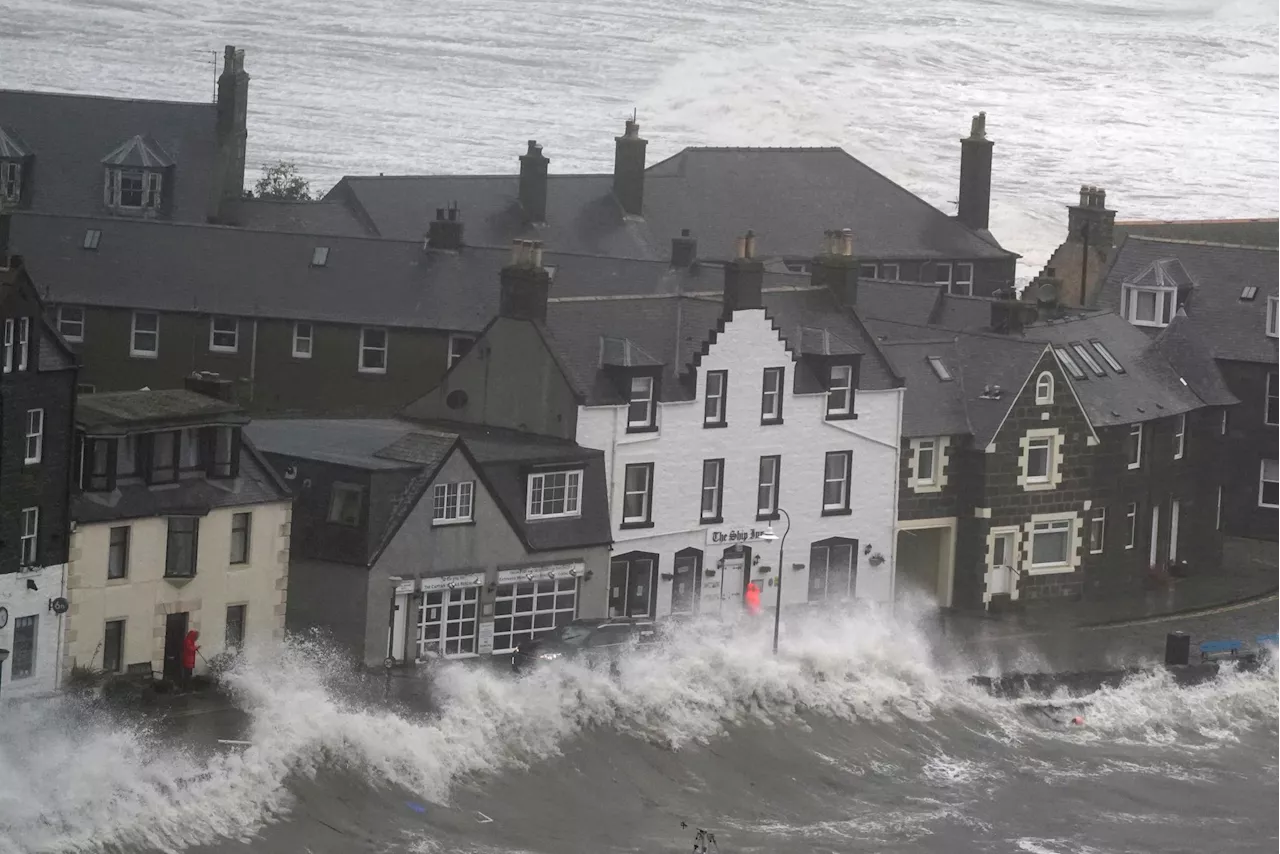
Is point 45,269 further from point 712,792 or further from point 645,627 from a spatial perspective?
point 712,792

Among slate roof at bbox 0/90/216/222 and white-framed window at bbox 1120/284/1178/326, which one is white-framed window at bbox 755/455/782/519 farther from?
slate roof at bbox 0/90/216/222

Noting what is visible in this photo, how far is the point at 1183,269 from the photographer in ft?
280

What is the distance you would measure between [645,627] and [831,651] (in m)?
5.82

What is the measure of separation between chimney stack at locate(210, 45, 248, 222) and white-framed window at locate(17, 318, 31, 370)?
119 feet

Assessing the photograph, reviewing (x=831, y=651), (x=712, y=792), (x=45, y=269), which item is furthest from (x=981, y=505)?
(x=45, y=269)

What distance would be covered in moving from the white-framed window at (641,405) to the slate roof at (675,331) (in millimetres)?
331

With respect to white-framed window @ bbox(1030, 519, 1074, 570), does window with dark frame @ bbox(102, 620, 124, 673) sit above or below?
below

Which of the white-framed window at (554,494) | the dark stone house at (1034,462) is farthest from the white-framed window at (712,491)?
the dark stone house at (1034,462)

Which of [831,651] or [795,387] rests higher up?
[795,387]

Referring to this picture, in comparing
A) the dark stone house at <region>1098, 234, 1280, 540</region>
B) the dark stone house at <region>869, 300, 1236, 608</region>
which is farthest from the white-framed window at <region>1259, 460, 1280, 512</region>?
the dark stone house at <region>869, 300, 1236, 608</region>

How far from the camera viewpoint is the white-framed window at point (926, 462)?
7081cm

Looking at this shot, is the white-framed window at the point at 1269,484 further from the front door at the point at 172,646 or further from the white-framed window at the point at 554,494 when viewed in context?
the front door at the point at 172,646

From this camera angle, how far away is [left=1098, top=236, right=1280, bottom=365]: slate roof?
8231 centimetres

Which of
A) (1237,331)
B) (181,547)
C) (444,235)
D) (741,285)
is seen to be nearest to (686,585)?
(741,285)
